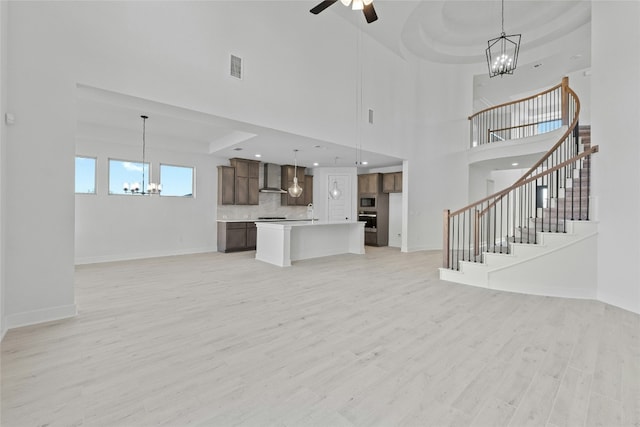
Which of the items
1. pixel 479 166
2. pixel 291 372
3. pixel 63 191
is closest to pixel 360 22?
pixel 479 166

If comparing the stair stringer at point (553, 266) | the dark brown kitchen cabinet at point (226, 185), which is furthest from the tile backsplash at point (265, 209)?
the stair stringer at point (553, 266)

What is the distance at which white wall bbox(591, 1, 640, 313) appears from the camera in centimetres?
348

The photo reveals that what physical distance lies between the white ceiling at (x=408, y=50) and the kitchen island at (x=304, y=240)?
73.3 inches

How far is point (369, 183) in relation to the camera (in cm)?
950

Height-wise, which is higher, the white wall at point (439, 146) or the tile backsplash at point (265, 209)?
the white wall at point (439, 146)

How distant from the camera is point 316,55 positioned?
18.5 feet

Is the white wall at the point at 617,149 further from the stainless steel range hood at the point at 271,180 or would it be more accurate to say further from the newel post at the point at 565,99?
the stainless steel range hood at the point at 271,180

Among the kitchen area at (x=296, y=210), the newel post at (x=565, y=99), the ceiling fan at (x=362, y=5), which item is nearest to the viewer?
the ceiling fan at (x=362, y=5)

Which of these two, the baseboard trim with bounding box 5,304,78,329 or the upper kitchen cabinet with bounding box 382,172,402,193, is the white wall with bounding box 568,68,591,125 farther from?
the baseboard trim with bounding box 5,304,78,329

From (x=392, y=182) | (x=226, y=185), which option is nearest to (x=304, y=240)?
(x=226, y=185)

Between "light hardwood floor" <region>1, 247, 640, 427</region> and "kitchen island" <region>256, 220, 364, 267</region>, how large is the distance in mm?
2048

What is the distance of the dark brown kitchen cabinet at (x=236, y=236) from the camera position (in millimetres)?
7895

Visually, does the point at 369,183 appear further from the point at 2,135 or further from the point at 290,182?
the point at 2,135

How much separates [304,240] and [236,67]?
12.6 ft
